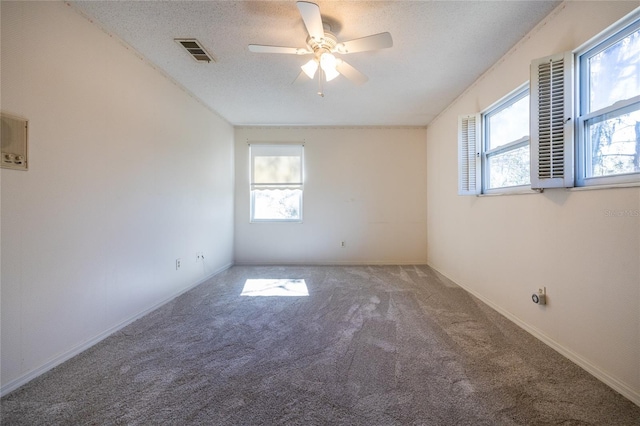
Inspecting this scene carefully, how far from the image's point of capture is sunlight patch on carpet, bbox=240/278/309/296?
133 inches

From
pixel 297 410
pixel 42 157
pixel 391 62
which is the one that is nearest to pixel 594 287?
pixel 297 410

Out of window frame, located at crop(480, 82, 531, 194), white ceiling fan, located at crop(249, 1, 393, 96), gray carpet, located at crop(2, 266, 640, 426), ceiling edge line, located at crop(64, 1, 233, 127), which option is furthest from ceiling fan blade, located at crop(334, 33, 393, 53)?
gray carpet, located at crop(2, 266, 640, 426)

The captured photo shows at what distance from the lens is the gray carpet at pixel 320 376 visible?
1.39 metres

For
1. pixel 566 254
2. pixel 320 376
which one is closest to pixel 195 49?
pixel 320 376

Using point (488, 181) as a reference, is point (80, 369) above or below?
below

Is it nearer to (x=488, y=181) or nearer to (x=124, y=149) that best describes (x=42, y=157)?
(x=124, y=149)

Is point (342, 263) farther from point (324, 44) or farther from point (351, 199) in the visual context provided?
point (324, 44)

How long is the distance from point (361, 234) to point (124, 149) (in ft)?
12.6

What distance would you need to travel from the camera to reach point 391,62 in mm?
2746

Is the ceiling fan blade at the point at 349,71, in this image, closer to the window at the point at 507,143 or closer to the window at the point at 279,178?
the window at the point at 507,143

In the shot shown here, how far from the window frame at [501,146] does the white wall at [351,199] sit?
6.00 ft

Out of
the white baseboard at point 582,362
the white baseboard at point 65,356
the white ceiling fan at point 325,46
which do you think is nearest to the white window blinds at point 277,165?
the white ceiling fan at point 325,46

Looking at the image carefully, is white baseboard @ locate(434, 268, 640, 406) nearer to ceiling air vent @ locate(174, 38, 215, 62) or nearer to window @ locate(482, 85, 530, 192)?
window @ locate(482, 85, 530, 192)

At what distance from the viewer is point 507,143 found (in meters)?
2.69
